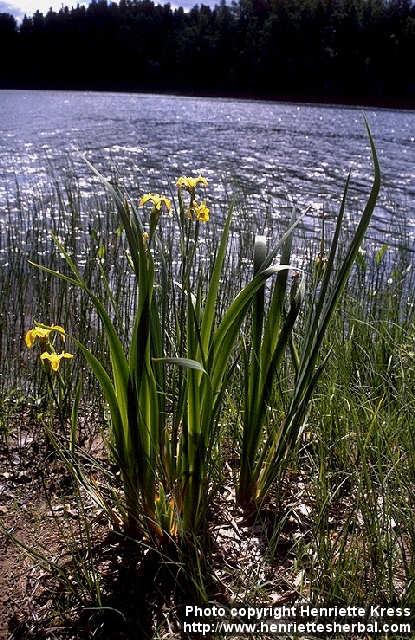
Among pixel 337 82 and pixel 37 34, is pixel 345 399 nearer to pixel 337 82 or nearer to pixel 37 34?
pixel 337 82

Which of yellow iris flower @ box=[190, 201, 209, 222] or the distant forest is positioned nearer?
yellow iris flower @ box=[190, 201, 209, 222]

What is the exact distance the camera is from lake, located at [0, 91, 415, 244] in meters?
7.27

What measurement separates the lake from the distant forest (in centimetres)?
2204

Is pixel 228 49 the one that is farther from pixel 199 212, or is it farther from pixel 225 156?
pixel 199 212

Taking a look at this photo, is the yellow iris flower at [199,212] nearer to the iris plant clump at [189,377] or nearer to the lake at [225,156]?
the iris plant clump at [189,377]

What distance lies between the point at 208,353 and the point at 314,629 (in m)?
0.58

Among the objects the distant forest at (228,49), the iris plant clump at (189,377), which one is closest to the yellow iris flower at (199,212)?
the iris plant clump at (189,377)

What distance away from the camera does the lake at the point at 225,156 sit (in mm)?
7270

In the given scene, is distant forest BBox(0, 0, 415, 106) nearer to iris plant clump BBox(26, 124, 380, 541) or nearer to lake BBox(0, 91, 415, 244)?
lake BBox(0, 91, 415, 244)

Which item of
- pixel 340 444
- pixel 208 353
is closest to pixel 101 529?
pixel 208 353

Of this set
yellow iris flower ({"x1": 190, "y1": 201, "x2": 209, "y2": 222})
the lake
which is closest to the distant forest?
the lake

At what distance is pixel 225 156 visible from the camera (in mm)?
11375

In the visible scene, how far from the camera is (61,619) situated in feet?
3.98

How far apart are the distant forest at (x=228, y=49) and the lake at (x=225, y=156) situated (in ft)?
72.3
